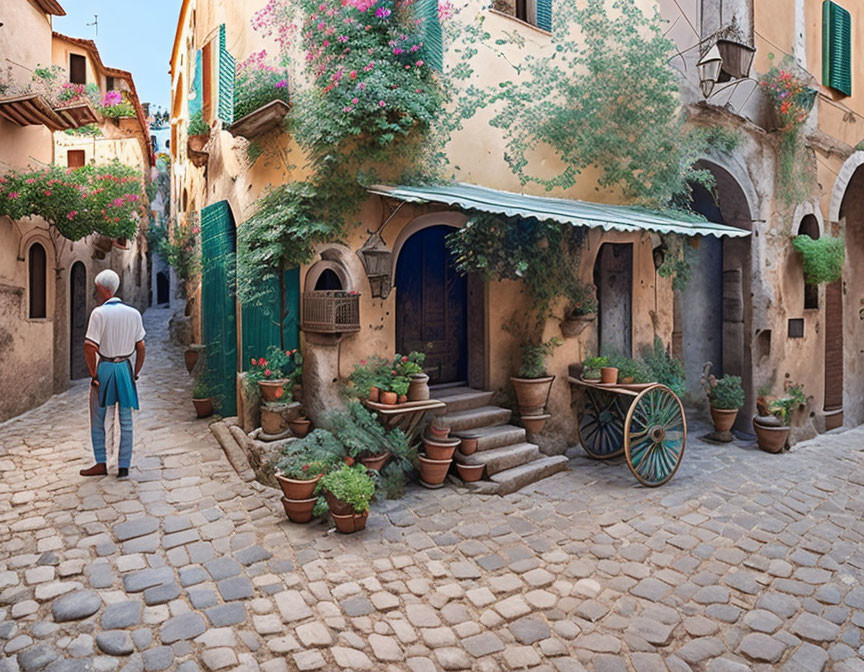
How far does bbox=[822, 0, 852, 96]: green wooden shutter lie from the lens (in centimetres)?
1085

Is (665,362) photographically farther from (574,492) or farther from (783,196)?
(783,196)

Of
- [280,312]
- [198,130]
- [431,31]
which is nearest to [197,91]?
[198,130]

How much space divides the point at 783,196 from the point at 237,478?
10057 millimetres

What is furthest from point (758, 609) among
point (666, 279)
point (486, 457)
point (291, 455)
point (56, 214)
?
point (56, 214)

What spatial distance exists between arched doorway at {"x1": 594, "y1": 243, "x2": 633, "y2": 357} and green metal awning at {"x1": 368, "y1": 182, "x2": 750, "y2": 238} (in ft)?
2.35

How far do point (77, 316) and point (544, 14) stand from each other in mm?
11294

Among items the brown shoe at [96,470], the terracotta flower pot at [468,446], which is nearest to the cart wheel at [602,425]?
the terracotta flower pot at [468,446]

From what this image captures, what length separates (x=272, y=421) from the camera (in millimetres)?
5941

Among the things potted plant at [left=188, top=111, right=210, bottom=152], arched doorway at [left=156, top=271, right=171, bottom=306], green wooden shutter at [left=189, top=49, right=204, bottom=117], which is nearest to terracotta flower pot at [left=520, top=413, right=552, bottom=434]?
potted plant at [left=188, top=111, right=210, bottom=152]

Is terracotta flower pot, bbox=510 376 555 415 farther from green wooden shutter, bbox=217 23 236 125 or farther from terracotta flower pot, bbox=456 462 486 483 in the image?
green wooden shutter, bbox=217 23 236 125

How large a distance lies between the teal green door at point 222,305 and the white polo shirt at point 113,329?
64.0 inches

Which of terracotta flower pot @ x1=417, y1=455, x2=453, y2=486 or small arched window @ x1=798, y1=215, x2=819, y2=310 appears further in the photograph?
small arched window @ x1=798, y1=215, x2=819, y2=310

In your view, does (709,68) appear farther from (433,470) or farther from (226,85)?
(433,470)

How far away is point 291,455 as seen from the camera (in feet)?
17.7
